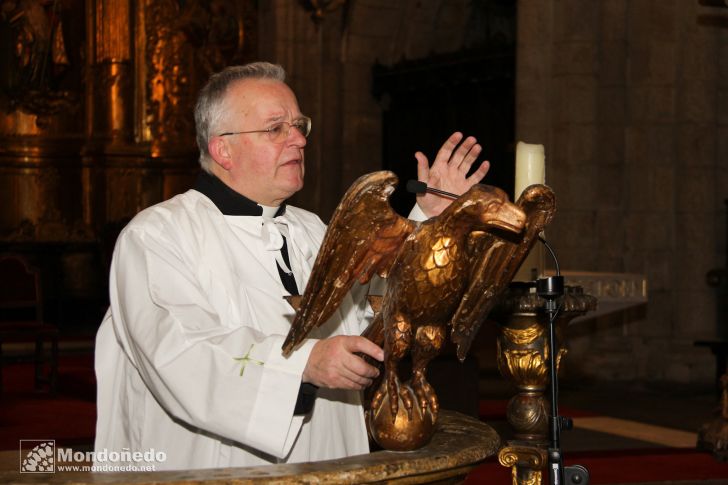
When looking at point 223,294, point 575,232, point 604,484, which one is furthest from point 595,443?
point 223,294

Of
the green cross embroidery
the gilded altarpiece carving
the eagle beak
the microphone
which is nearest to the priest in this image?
the green cross embroidery

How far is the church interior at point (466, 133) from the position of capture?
7.52m

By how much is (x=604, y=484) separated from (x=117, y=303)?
290 cm

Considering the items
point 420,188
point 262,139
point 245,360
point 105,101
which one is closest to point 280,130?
point 262,139

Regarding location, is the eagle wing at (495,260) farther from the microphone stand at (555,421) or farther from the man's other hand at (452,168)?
the man's other hand at (452,168)

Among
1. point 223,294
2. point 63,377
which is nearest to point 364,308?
point 223,294

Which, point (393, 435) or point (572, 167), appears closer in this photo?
point (393, 435)

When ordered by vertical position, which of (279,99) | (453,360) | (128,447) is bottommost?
(453,360)

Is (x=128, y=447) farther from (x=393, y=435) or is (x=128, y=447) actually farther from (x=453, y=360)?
(x=453, y=360)

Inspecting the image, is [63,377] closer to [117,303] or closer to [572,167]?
[572,167]

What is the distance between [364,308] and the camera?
3184 mm

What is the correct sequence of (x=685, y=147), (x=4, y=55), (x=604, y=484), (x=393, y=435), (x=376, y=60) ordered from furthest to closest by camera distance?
(x=4, y=55)
(x=376, y=60)
(x=685, y=147)
(x=604, y=484)
(x=393, y=435)

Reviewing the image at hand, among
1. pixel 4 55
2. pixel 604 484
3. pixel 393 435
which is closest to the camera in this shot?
pixel 393 435

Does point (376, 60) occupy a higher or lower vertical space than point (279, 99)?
higher
